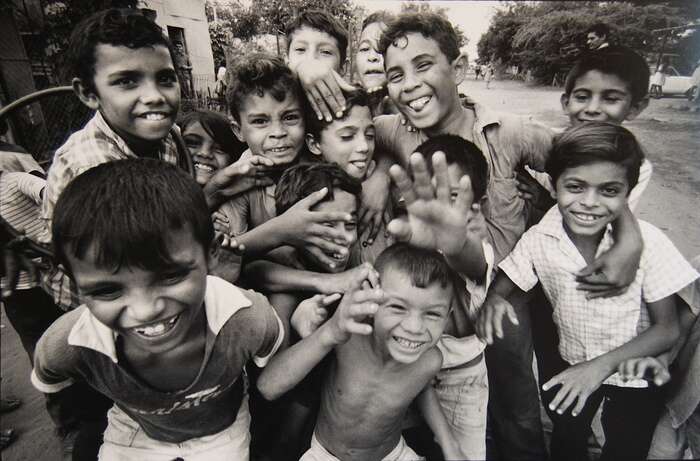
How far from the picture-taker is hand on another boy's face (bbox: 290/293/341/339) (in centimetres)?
122

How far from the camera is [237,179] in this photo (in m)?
1.42

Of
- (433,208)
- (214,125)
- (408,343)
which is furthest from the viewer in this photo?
(214,125)

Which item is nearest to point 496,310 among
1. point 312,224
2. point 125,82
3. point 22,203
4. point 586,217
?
point 586,217

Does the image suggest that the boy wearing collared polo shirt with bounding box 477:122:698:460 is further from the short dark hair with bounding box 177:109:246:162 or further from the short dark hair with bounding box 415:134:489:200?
the short dark hair with bounding box 177:109:246:162

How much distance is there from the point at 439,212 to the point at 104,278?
2.74ft

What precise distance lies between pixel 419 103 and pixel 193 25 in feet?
2.49

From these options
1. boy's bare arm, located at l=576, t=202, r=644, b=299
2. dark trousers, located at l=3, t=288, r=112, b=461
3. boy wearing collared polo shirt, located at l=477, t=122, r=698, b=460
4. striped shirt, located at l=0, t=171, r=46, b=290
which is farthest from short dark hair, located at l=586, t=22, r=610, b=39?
dark trousers, located at l=3, t=288, r=112, b=461

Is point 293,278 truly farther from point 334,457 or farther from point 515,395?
point 515,395

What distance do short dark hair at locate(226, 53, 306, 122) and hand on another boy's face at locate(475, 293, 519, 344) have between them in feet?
3.16

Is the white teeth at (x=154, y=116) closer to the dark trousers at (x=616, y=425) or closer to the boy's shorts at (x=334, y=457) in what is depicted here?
the boy's shorts at (x=334, y=457)

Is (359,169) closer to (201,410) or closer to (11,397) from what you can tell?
(201,410)

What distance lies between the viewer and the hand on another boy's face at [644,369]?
1265 mm

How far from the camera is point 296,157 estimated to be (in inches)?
59.3

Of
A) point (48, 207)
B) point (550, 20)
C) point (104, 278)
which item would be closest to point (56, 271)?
point (48, 207)
